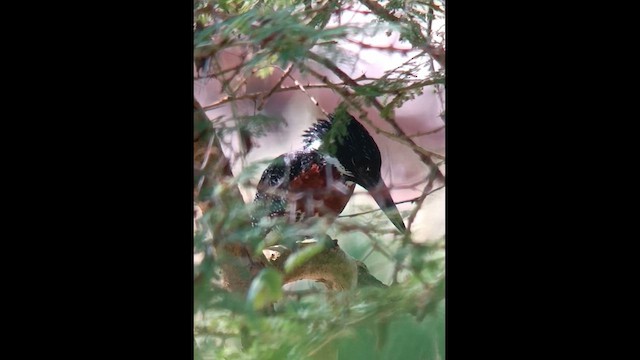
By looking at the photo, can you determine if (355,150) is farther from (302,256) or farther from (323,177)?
(302,256)

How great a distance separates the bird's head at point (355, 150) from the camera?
316cm

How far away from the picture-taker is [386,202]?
3.16 metres

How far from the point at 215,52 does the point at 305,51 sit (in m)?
0.24

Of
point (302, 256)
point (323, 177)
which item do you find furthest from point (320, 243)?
point (323, 177)

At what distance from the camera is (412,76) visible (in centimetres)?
315

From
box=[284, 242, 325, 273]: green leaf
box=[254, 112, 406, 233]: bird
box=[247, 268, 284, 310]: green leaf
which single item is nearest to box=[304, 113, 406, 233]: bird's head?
box=[254, 112, 406, 233]: bird

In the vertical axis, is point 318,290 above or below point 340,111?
below

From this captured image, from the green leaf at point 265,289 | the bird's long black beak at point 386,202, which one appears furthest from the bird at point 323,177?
the green leaf at point 265,289

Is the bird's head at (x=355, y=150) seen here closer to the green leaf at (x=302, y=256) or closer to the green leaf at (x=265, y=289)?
the green leaf at (x=302, y=256)

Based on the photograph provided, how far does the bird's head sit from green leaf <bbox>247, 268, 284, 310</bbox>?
33cm

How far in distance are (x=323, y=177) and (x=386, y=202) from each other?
0.18 m
